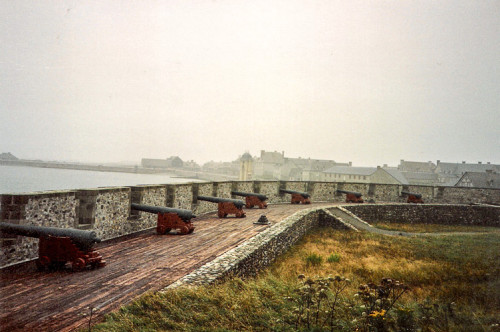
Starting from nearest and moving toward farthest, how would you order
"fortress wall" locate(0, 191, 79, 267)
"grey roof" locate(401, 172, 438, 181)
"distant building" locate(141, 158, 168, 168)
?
"fortress wall" locate(0, 191, 79, 267) < "grey roof" locate(401, 172, 438, 181) < "distant building" locate(141, 158, 168, 168)

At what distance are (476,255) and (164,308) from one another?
11.3 m

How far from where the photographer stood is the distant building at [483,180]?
35881 mm

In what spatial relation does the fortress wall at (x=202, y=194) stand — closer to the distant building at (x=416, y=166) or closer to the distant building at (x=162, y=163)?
the distant building at (x=416, y=166)

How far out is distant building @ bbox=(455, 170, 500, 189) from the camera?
35.9 m

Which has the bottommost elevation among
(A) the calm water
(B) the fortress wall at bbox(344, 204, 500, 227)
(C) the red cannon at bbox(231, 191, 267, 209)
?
(A) the calm water

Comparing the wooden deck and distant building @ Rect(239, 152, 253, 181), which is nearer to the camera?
the wooden deck

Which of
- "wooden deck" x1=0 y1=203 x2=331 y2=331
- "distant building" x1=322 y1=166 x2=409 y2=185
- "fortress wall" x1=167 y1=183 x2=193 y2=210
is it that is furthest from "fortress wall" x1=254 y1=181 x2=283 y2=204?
"distant building" x1=322 y1=166 x2=409 y2=185

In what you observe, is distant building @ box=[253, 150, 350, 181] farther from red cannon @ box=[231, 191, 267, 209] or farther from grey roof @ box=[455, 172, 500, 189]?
red cannon @ box=[231, 191, 267, 209]

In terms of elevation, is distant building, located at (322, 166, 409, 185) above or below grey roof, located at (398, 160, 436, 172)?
below

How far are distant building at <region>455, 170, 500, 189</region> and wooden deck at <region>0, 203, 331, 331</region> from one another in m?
36.0

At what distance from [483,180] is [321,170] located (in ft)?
175

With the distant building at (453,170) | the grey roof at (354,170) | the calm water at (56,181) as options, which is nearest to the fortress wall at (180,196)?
the calm water at (56,181)

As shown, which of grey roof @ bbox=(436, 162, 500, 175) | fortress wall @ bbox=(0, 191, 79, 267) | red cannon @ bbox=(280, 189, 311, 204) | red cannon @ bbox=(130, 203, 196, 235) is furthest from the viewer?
grey roof @ bbox=(436, 162, 500, 175)

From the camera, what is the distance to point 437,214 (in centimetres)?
2100
